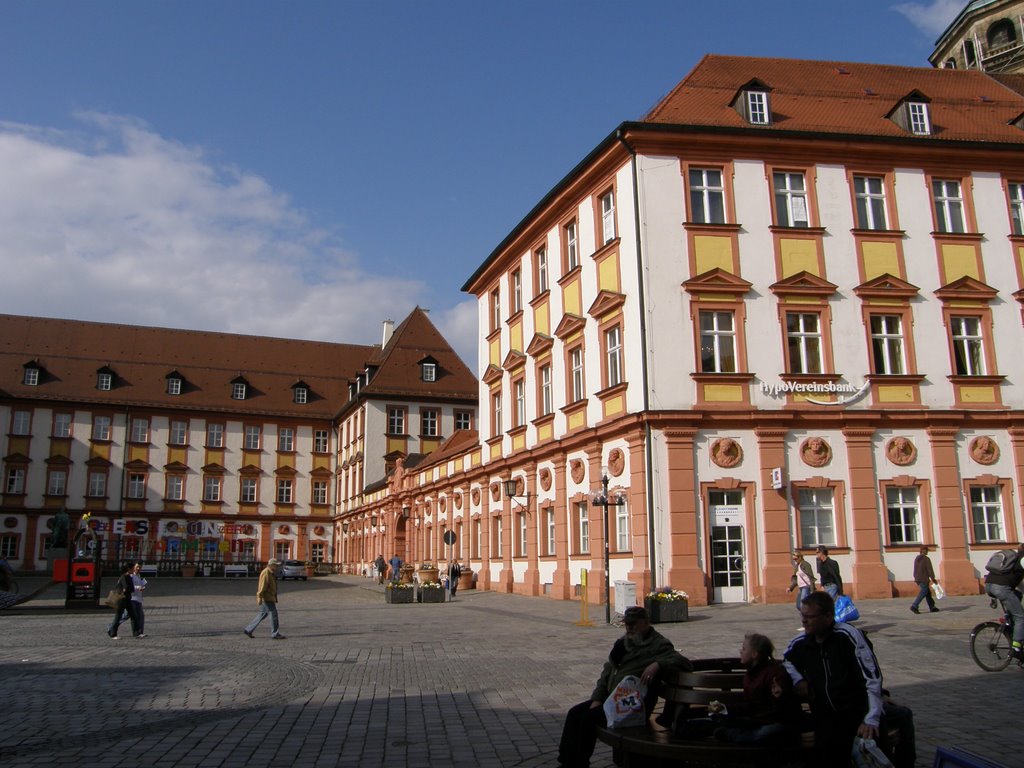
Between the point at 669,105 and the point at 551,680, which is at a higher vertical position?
the point at 669,105

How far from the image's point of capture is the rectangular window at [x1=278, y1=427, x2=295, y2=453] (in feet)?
242

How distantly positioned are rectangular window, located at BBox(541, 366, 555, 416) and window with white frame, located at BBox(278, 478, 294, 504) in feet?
147

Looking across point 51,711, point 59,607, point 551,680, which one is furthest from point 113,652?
point 59,607

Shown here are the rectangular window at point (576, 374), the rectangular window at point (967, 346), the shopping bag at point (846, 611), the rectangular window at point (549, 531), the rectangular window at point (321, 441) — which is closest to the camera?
the shopping bag at point (846, 611)

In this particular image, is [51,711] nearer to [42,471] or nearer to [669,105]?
[669,105]

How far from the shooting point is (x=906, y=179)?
2753cm

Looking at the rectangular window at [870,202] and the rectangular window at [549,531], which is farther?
the rectangular window at [549,531]

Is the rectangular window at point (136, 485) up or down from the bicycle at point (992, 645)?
up

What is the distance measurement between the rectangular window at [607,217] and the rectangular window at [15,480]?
5391cm

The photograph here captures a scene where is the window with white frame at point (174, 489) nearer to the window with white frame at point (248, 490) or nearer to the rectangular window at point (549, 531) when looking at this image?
the window with white frame at point (248, 490)

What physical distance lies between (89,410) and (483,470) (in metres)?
43.2

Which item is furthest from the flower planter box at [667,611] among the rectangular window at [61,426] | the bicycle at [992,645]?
the rectangular window at [61,426]

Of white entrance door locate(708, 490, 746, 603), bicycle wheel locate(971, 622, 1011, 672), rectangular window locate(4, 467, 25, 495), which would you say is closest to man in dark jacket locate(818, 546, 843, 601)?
bicycle wheel locate(971, 622, 1011, 672)

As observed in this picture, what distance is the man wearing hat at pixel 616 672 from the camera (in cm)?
688
